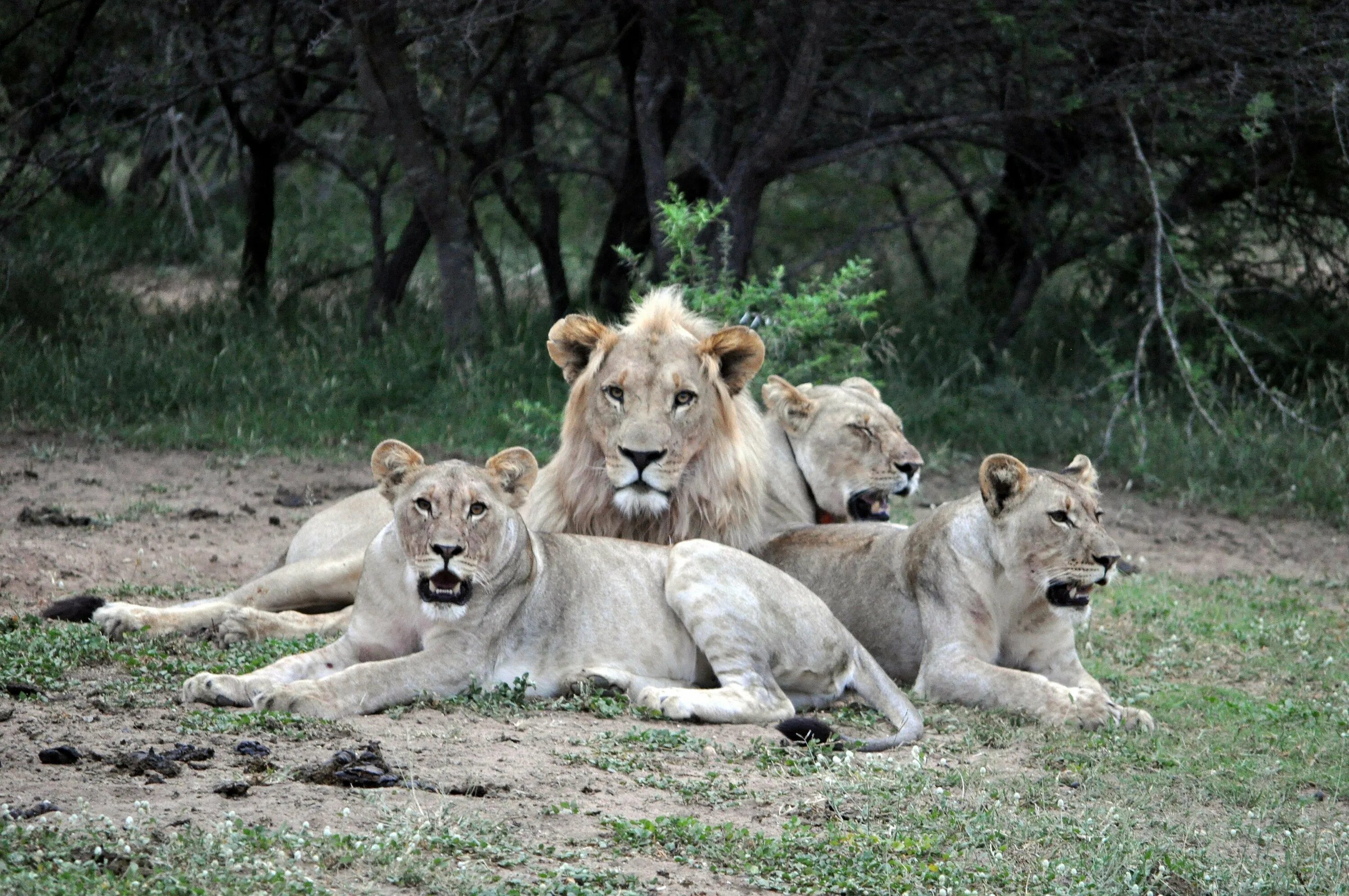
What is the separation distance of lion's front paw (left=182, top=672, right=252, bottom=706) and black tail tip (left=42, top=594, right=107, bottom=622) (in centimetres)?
107

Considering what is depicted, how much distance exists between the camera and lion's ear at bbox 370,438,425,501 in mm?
4879

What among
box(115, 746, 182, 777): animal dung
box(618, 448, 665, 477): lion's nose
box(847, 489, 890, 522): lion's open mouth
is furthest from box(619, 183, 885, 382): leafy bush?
box(115, 746, 182, 777): animal dung

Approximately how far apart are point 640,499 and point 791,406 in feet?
3.89

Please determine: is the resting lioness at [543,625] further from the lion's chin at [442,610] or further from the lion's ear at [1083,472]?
the lion's ear at [1083,472]

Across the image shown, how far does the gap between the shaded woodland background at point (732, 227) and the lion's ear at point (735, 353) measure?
6.92 ft

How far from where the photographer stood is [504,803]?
3729mm

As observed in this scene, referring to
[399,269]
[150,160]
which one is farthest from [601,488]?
[150,160]

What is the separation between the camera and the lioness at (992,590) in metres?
5.19

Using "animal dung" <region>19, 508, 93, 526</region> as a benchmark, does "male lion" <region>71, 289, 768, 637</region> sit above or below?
above

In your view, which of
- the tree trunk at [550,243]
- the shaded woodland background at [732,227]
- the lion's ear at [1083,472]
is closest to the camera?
the lion's ear at [1083,472]

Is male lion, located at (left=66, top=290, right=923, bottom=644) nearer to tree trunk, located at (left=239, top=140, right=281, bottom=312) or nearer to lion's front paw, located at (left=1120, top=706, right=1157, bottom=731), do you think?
lion's front paw, located at (left=1120, top=706, right=1157, bottom=731)

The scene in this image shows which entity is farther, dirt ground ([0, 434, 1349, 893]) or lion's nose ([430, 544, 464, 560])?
lion's nose ([430, 544, 464, 560])

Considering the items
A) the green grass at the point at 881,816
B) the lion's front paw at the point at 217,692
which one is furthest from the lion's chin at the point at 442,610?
the lion's front paw at the point at 217,692

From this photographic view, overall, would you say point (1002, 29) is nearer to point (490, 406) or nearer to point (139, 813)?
→ point (490, 406)
